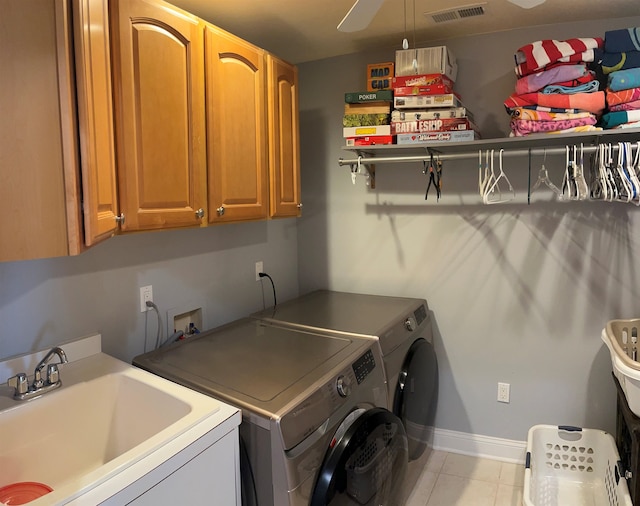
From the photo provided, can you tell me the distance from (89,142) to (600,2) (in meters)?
2.10

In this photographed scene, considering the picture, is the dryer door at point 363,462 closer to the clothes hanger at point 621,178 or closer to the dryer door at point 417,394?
the dryer door at point 417,394

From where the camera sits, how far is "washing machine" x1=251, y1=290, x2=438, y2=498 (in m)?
2.03

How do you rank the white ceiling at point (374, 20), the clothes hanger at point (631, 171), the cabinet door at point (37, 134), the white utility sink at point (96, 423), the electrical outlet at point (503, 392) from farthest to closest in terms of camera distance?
the electrical outlet at point (503, 392) → the white ceiling at point (374, 20) → the clothes hanger at point (631, 171) → the white utility sink at point (96, 423) → the cabinet door at point (37, 134)

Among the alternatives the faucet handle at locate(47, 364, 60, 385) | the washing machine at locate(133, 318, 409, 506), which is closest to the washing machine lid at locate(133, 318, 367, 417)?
the washing machine at locate(133, 318, 409, 506)

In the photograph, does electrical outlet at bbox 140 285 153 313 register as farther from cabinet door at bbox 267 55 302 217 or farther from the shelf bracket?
the shelf bracket

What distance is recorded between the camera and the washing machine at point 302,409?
4.40 feet

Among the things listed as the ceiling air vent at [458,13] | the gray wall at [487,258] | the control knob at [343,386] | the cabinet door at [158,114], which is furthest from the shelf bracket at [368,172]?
the control knob at [343,386]

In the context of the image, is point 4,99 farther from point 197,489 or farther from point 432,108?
point 432,108

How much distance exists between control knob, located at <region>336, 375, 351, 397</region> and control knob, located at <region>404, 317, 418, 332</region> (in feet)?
2.32

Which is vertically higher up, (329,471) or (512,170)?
(512,170)

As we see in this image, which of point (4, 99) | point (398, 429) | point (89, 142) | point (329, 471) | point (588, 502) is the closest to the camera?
point (4, 99)

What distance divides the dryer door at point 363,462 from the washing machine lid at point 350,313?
0.37 metres

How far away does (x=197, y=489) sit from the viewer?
121 centimetres

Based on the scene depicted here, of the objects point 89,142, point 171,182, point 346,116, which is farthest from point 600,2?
point 89,142
